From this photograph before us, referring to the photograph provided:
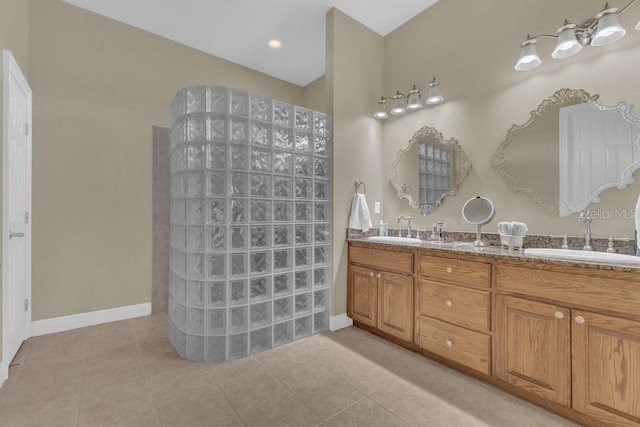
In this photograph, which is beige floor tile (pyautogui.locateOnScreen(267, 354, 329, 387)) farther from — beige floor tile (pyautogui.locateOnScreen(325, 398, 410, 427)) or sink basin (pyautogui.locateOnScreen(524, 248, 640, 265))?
sink basin (pyautogui.locateOnScreen(524, 248, 640, 265))

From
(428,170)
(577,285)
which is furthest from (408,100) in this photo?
(577,285)

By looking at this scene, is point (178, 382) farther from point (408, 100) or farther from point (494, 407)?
point (408, 100)

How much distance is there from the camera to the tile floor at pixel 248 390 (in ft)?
5.22

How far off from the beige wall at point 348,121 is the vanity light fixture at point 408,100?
0.14m

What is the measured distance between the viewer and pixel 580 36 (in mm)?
1919

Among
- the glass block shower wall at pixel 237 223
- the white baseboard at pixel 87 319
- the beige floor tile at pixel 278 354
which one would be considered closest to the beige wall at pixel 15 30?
the white baseboard at pixel 87 319

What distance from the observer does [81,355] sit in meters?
2.25

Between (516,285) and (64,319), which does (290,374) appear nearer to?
(516,285)

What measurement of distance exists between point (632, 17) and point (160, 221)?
4.21 m

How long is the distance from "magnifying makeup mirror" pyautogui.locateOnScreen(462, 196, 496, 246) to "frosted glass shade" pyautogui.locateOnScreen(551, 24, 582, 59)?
1090 mm

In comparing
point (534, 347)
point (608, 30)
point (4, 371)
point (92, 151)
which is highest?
point (608, 30)

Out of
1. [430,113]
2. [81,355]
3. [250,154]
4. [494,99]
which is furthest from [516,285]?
[81,355]

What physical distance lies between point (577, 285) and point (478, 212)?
3.11 ft

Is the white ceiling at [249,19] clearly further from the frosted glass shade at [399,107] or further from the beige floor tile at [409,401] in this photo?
the beige floor tile at [409,401]
